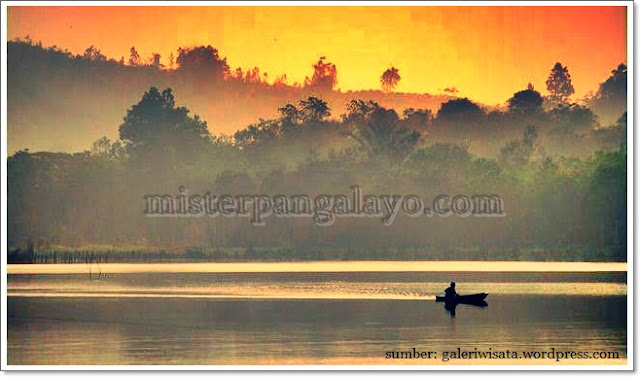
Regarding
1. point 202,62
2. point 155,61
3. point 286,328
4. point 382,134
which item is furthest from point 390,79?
point 286,328

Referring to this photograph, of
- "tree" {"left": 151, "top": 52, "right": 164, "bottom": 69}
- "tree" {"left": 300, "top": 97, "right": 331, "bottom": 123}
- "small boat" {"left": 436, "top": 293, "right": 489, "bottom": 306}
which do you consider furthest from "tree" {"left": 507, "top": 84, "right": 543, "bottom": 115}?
"small boat" {"left": 436, "top": 293, "right": 489, "bottom": 306}

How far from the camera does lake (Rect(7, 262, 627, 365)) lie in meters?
20.7

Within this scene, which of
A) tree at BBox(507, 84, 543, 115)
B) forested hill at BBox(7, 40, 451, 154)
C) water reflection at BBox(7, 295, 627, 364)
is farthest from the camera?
tree at BBox(507, 84, 543, 115)

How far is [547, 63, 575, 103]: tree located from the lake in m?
5.12

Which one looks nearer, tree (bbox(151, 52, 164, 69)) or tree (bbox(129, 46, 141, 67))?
tree (bbox(129, 46, 141, 67))

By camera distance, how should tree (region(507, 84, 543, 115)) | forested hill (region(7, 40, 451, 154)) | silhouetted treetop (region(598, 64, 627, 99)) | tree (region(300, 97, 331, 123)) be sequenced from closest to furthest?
1. silhouetted treetop (region(598, 64, 627, 99))
2. forested hill (region(7, 40, 451, 154))
3. tree (region(507, 84, 543, 115))
4. tree (region(300, 97, 331, 123))

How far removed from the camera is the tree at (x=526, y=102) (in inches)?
1543

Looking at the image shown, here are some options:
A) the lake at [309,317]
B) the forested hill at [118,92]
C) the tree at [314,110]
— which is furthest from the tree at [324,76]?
the lake at [309,317]

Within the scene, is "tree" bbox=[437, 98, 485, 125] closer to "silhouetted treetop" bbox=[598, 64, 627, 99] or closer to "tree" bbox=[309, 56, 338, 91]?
"tree" bbox=[309, 56, 338, 91]

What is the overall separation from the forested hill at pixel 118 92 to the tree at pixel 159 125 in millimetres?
405

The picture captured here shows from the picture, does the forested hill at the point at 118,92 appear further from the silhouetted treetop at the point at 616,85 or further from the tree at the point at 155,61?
the silhouetted treetop at the point at 616,85

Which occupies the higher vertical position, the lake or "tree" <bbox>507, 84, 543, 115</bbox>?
"tree" <bbox>507, 84, 543, 115</bbox>
